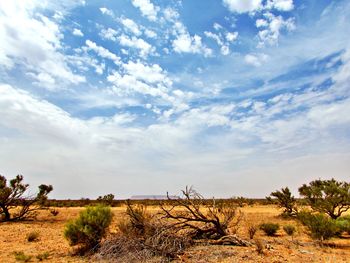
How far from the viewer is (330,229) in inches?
506

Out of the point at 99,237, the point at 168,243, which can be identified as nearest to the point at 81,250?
the point at 99,237

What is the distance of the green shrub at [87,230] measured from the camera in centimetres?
1232

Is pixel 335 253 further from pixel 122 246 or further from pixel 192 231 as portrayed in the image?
pixel 122 246

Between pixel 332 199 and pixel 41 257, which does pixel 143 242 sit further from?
pixel 332 199

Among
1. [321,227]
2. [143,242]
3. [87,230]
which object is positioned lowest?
[143,242]

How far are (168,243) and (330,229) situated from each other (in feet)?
21.5

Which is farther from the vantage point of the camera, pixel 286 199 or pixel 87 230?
pixel 286 199

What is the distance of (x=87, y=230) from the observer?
40.0 feet

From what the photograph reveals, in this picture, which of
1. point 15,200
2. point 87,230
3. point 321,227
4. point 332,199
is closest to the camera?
point 87,230

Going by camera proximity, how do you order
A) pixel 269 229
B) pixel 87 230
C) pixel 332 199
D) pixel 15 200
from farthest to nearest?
pixel 15 200
pixel 332 199
pixel 269 229
pixel 87 230

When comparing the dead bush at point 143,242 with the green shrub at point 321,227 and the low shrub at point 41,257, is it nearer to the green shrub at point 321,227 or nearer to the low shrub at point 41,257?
the low shrub at point 41,257

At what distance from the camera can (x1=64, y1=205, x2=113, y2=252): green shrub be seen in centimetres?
1232

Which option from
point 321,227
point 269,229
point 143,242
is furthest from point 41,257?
point 269,229

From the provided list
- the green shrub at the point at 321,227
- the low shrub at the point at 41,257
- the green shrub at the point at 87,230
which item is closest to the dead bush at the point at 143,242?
the green shrub at the point at 87,230
